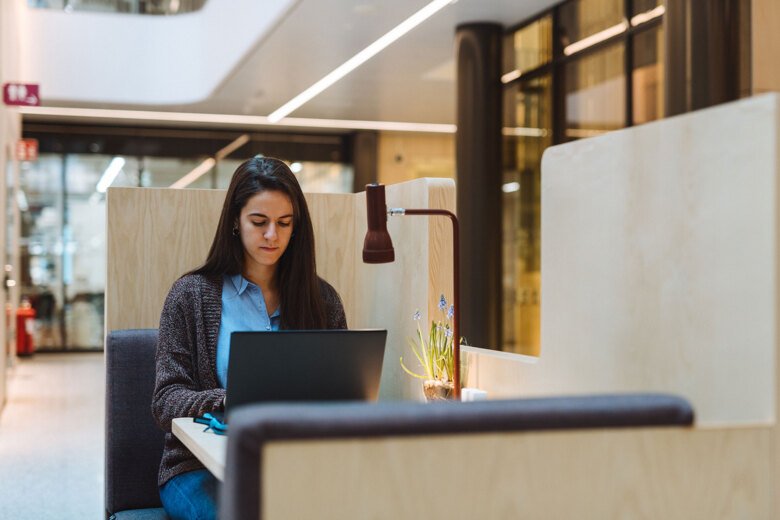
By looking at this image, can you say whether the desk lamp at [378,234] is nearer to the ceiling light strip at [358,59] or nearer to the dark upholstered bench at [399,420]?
the dark upholstered bench at [399,420]

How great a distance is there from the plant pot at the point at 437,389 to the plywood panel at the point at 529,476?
44.9 inches

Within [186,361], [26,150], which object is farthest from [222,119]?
[186,361]

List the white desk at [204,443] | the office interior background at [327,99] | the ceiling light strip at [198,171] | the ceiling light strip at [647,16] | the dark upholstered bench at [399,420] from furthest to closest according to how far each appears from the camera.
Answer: the ceiling light strip at [198,171], the office interior background at [327,99], the ceiling light strip at [647,16], the white desk at [204,443], the dark upholstered bench at [399,420]

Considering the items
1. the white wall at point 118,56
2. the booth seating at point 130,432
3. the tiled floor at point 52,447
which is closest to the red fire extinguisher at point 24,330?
the tiled floor at point 52,447

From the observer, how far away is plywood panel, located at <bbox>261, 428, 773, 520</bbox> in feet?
4.65

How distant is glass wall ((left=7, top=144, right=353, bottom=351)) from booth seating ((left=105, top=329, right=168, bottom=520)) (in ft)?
35.2

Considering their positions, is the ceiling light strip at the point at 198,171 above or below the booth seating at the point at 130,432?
above

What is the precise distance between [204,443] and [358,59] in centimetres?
785

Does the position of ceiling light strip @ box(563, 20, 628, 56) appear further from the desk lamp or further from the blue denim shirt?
the desk lamp


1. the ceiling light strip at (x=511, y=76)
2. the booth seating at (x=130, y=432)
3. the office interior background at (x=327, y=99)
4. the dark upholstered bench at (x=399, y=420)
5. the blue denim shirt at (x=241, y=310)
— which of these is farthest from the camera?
the ceiling light strip at (x=511, y=76)

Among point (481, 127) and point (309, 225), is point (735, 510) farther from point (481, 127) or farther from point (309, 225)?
point (481, 127)

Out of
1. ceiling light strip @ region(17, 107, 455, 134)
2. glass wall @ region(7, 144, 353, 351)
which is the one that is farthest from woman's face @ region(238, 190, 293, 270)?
glass wall @ region(7, 144, 353, 351)

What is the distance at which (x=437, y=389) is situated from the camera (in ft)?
9.07

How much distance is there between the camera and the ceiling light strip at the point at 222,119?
12.6 m
